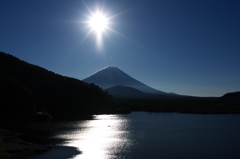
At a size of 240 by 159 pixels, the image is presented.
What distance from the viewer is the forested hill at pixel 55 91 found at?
282 ft

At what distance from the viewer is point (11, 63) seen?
10219 centimetres

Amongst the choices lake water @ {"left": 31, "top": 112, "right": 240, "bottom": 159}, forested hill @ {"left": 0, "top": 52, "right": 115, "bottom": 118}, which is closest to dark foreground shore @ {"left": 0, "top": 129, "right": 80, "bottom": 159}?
lake water @ {"left": 31, "top": 112, "right": 240, "bottom": 159}

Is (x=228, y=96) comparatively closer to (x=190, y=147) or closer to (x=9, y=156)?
(x=190, y=147)

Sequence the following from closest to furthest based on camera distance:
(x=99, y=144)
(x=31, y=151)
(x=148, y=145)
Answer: (x=31, y=151) < (x=148, y=145) < (x=99, y=144)

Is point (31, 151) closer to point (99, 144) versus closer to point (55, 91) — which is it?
point (99, 144)

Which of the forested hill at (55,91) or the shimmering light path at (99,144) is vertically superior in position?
the forested hill at (55,91)

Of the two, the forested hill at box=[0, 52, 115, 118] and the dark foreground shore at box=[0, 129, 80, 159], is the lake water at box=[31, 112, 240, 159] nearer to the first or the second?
the dark foreground shore at box=[0, 129, 80, 159]

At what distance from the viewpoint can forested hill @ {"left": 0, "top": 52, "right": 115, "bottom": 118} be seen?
8581cm

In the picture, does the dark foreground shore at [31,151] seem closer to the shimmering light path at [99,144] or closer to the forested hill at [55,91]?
the shimmering light path at [99,144]

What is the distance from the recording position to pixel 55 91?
95.0 meters

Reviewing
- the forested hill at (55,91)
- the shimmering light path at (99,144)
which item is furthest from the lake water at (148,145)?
the forested hill at (55,91)

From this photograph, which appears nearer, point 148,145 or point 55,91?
point 148,145

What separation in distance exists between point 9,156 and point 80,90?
7141 cm

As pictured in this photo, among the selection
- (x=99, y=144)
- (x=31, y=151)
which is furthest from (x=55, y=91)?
(x=31, y=151)
